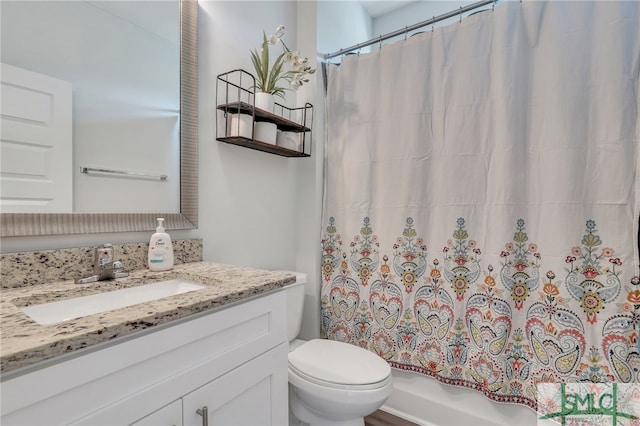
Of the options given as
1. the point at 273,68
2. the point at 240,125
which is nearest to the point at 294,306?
the point at 240,125

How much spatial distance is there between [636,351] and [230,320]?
1434mm

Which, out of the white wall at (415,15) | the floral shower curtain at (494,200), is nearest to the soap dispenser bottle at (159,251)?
the floral shower curtain at (494,200)

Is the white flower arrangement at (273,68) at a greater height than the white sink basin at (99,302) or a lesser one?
greater

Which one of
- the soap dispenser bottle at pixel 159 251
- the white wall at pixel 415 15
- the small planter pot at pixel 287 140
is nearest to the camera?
the soap dispenser bottle at pixel 159 251

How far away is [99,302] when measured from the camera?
2.97 feet

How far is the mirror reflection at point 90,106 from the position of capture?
0.90m

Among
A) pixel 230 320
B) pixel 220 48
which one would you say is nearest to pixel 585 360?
pixel 230 320

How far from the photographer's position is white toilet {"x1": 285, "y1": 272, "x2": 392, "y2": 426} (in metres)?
1.21

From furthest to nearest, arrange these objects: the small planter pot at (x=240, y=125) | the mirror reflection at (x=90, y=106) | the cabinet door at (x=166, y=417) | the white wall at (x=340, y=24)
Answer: the white wall at (x=340, y=24) → the small planter pot at (x=240, y=125) → the mirror reflection at (x=90, y=106) → the cabinet door at (x=166, y=417)

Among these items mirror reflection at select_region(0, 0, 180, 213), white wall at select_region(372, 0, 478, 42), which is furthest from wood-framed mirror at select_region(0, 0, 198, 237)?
white wall at select_region(372, 0, 478, 42)

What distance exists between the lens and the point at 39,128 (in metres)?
0.93

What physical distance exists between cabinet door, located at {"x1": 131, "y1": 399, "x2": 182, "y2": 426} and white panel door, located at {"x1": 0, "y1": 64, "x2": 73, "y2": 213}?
2.21 ft

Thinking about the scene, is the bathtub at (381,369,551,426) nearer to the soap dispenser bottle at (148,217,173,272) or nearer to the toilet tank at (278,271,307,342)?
the toilet tank at (278,271,307,342)

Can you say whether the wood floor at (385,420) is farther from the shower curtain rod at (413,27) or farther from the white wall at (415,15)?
the white wall at (415,15)
